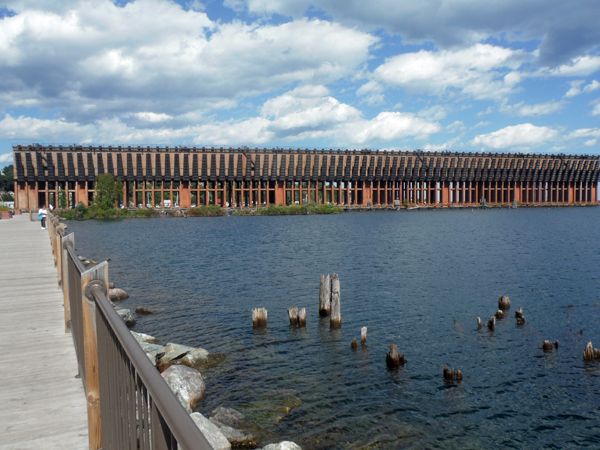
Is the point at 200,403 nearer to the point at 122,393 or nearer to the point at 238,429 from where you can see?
the point at 238,429

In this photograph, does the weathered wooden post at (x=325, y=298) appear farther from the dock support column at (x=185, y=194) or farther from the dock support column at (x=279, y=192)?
the dock support column at (x=279, y=192)

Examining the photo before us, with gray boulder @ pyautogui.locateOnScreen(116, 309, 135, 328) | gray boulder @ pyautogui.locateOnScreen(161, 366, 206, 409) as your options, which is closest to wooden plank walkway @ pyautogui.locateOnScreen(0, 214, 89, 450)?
gray boulder @ pyautogui.locateOnScreen(161, 366, 206, 409)

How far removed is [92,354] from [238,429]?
6064mm

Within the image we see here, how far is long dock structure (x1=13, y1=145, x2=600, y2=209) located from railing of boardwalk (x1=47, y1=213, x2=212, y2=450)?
10966cm

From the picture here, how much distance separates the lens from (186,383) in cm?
1159

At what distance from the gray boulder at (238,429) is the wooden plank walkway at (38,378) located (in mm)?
3702

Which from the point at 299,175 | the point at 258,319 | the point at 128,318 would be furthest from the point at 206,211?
the point at 258,319

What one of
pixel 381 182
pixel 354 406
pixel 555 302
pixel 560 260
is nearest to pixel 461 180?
pixel 381 182

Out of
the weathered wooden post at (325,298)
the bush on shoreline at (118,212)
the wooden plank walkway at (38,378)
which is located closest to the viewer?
the wooden plank walkway at (38,378)

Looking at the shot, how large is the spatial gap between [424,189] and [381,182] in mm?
14622

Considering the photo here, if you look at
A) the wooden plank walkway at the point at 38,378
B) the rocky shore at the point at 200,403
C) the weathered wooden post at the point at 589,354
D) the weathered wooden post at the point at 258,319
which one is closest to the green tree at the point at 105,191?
the weathered wooden post at the point at 258,319

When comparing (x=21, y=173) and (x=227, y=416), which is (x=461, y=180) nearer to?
(x=21, y=173)

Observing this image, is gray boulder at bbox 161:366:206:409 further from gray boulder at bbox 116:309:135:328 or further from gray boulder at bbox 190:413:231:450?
gray boulder at bbox 116:309:135:328

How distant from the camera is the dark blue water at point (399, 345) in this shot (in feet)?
34.9
